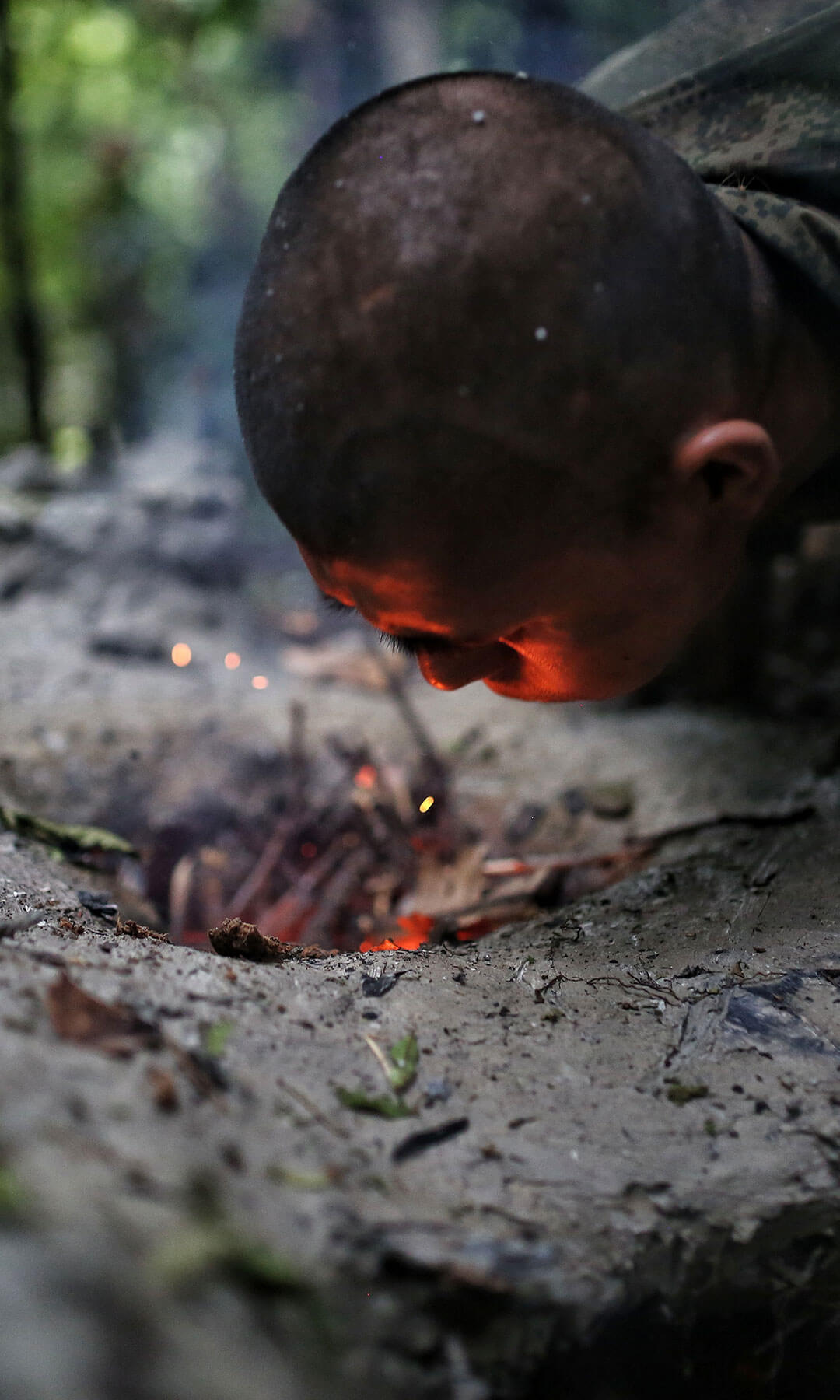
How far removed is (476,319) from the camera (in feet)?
3.90

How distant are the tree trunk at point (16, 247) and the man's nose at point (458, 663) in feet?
18.2

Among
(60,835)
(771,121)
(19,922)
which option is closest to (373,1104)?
(19,922)

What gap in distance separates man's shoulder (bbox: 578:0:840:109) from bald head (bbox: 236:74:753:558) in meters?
0.69

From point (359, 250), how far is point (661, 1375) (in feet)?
4.76

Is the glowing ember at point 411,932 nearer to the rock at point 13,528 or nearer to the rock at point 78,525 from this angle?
the rock at point 78,525

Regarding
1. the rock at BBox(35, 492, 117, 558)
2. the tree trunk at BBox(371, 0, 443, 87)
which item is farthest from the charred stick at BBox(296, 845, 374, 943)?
the tree trunk at BBox(371, 0, 443, 87)

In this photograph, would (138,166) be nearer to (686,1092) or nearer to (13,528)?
(13,528)

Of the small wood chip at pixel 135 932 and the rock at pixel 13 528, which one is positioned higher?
the small wood chip at pixel 135 932

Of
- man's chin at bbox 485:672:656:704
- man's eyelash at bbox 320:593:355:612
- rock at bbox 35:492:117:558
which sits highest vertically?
man's eyelash at bbox 320:593:355:612

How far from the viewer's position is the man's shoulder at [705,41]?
67.5 inches

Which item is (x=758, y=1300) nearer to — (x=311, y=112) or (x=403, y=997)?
(x=403, y=997)

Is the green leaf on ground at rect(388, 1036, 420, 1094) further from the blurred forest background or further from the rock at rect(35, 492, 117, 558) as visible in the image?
the blurred forest background

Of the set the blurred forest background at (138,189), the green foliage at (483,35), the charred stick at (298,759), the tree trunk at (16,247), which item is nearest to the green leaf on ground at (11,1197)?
the charred stick at (298,759)

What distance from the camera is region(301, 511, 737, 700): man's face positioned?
4.38ft
